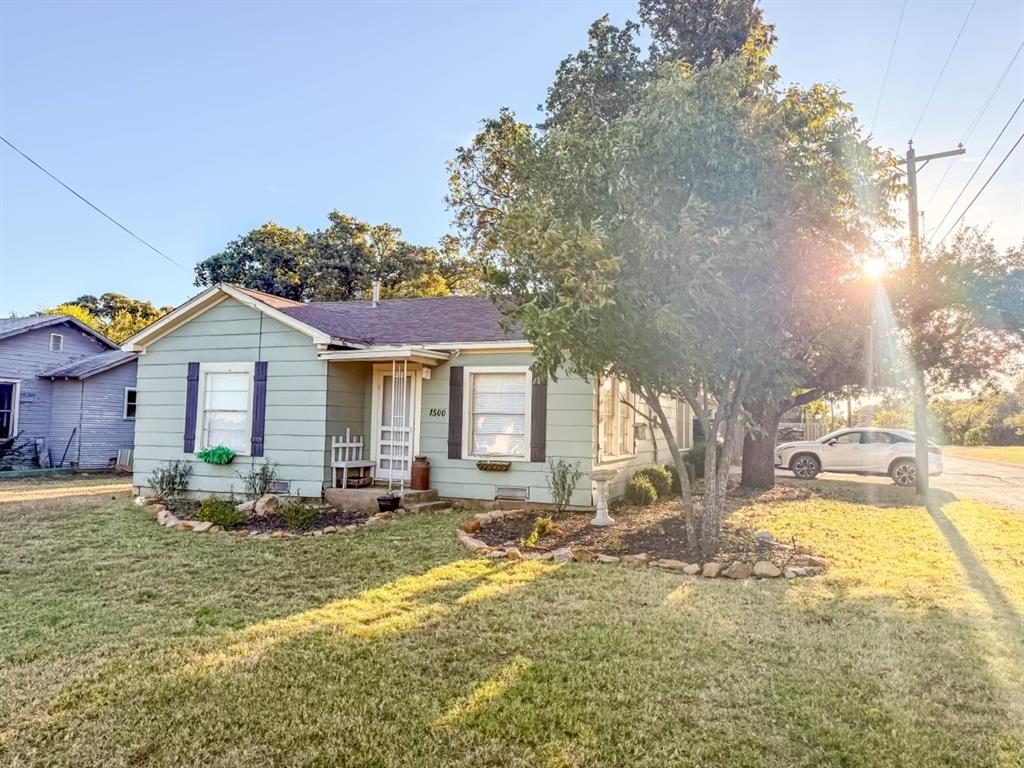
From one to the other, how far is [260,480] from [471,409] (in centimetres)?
365

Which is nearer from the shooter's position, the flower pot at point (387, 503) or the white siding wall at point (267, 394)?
the flower pot at point (387, 503)

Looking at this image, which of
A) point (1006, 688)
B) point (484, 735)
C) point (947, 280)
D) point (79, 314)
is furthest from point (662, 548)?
point (79, 314)

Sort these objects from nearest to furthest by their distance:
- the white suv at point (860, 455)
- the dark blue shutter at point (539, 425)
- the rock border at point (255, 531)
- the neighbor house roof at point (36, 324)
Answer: the rock border at point (255, 531)
the dark blue shutter at point (539, 425)
the white suv at point (860, 455)
the neighbor house roof at point (36, 324)

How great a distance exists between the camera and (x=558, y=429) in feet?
31.8

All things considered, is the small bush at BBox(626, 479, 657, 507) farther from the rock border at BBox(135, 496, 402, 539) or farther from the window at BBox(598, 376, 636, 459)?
the rock border at BBox(135, 496, 402, 539)

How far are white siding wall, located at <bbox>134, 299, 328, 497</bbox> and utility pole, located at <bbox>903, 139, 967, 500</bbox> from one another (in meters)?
10.9

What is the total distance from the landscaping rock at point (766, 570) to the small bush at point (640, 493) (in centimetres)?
459

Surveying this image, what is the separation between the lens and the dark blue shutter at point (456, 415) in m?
10.2

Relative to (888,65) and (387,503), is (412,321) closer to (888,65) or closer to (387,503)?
(387,503)

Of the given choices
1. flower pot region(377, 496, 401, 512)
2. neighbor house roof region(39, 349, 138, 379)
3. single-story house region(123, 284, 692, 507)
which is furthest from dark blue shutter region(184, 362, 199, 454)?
neighbor house roof region(39, 349, 138, 379)

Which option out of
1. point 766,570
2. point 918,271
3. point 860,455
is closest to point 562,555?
point 766,570

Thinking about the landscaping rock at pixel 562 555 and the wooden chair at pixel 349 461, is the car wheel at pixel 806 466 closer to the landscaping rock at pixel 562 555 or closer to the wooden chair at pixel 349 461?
the wooden chair at pixel 349 461

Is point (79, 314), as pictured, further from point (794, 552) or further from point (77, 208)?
point (794, 552)

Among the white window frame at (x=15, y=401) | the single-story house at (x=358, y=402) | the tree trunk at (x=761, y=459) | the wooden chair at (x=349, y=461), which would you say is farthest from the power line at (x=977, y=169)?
the white window frame at (x=15, y=401)
